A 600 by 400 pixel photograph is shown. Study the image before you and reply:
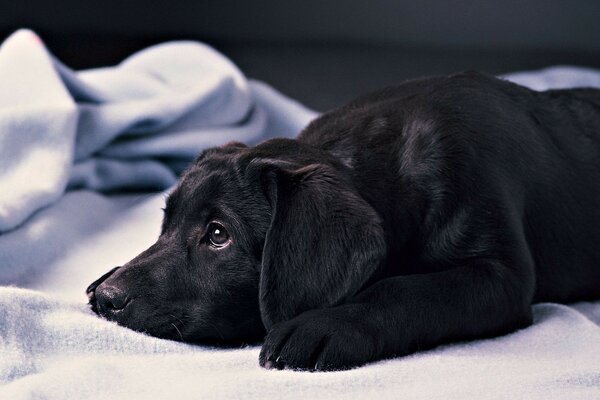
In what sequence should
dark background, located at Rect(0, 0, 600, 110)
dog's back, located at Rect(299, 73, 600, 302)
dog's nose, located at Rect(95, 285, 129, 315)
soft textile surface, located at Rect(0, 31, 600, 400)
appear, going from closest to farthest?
soft textile surface, located at Rect(0, 31, 600, 400) < dog's nose, located at Rect(95, 285, 129, 315) < dog's back, located at Rect(299, 73, 600, 302) < dark background, located at Rect(0, 0, 600, 110)

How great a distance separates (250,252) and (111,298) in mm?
310

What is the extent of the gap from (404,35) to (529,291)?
9.59ft

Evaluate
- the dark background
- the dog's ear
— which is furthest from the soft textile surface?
the dark background

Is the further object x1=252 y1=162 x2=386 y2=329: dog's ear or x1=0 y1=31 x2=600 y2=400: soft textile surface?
x1=252 y1=162 x2=386 y2=329: dog's ear

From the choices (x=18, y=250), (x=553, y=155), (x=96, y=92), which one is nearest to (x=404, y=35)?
(x=96, y=92)

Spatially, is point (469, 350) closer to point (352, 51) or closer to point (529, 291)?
point (529, 291)

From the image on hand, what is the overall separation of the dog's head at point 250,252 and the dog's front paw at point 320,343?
8 centimetres

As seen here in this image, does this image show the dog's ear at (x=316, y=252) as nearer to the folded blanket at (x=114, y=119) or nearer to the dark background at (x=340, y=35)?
the folded blanket at (x=114, y=119)

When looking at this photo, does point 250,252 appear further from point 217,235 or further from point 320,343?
point 320,343

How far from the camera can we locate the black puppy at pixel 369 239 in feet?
5.68

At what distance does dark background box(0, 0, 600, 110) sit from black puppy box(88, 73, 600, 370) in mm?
2283

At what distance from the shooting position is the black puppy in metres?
1.73

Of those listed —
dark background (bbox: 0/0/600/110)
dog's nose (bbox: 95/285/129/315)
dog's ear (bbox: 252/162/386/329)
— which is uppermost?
dog's ear (bbox: 252/162/386/329)

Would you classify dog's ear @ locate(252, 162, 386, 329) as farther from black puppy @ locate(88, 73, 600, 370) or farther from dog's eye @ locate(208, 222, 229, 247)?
dog's eye @ locate(208, 222, 229, 247)
